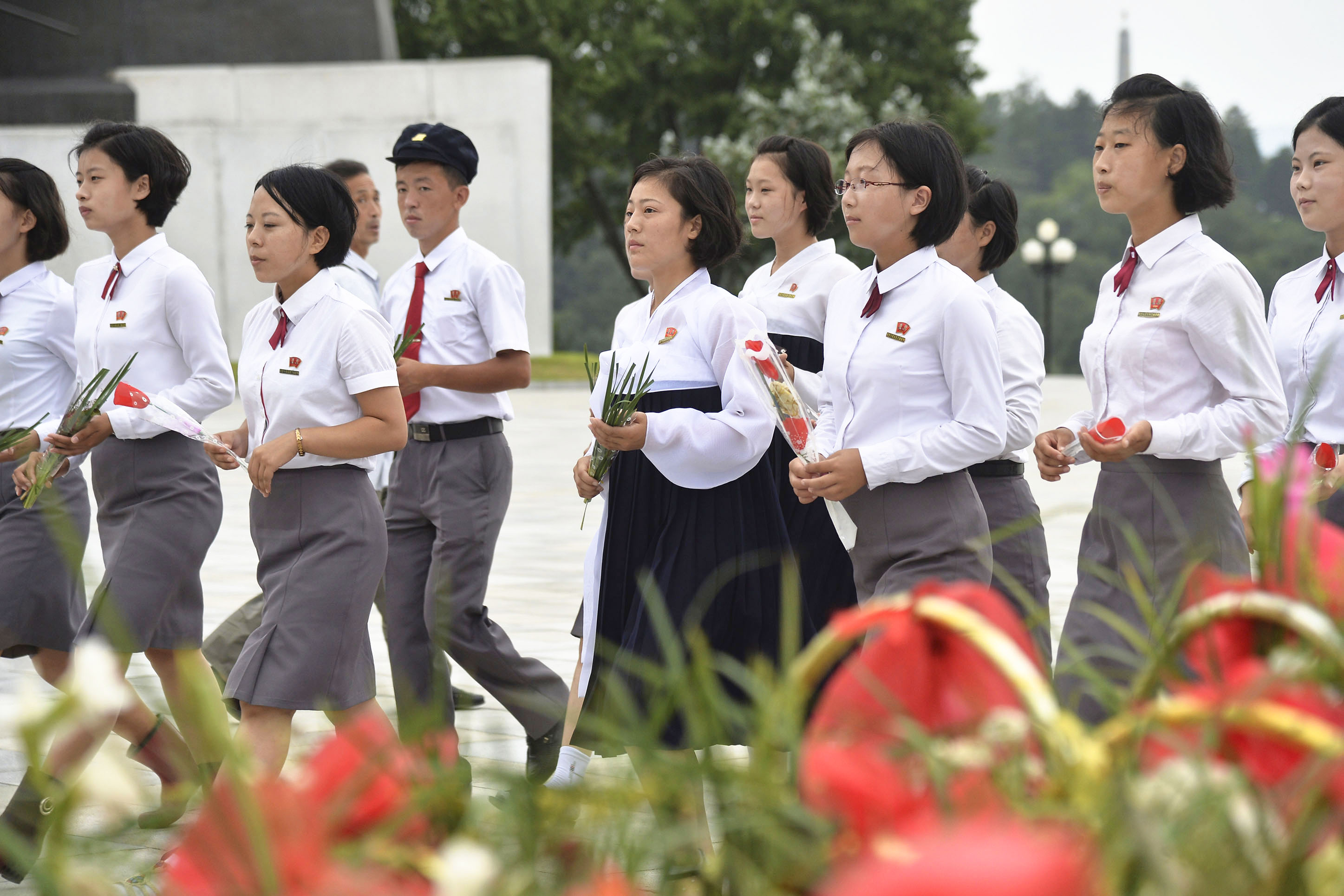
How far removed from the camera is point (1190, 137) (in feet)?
11.9

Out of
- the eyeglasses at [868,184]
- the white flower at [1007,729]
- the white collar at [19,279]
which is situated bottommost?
the white flower at [1007,729]

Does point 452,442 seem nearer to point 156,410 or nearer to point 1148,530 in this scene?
point 156,410

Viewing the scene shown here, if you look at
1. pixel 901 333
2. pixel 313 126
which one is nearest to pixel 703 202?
pixel 901 333

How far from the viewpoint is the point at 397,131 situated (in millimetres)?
25156

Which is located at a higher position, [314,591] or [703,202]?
[703,202]

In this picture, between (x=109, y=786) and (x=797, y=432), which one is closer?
(x=109, y=786)

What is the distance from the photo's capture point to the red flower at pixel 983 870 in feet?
2.28

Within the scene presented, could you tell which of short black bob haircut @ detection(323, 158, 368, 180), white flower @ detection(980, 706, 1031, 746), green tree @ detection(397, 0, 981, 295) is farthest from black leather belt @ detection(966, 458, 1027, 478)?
green tree @ detection(397, 0, 981, 295)

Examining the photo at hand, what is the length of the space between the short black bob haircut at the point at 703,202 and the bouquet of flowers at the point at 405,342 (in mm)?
1046

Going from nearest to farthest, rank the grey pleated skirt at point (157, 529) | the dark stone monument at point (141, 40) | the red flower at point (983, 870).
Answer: the red flower at point (983, 870), the grey pleated skirt at point (157, 529), the dark stone monument at point (141, 40)

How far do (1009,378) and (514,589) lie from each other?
4095mm

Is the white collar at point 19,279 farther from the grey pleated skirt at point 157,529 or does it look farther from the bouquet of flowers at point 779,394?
the bouquet of flowers at point 779,394

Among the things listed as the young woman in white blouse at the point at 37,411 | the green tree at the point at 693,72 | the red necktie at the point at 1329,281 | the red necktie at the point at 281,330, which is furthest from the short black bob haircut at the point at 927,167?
the green tree at the point at 693,72

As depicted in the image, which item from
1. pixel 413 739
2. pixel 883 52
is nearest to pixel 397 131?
pixel 883 52
